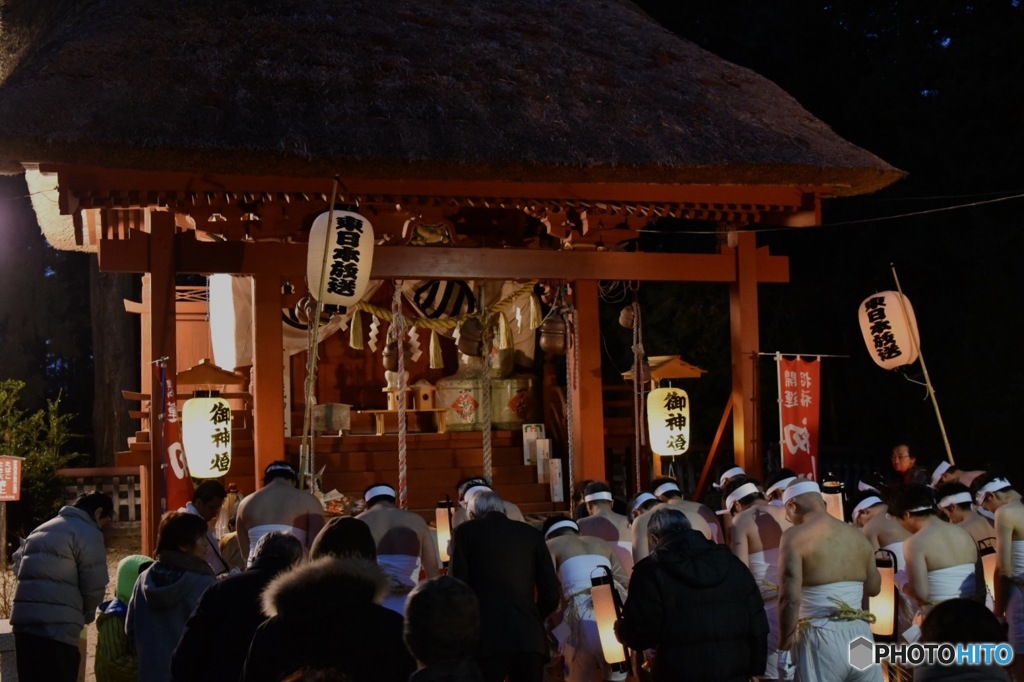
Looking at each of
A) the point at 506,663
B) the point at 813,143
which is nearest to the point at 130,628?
the point at 506,663

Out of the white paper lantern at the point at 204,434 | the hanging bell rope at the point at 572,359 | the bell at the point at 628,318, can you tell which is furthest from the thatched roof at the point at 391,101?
the bell at the point at 628,318

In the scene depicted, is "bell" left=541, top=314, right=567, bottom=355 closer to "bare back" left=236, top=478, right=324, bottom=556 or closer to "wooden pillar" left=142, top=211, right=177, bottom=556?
"wooden pillar" left=142, top=211, right=177, bottom=556

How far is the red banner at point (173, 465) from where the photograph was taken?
951 centimetres

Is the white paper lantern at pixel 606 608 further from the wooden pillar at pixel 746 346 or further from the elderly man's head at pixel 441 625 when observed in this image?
the wooden pillar at pixel 746 346

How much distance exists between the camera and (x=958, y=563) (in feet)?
23.1

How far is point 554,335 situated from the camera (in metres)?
12.4

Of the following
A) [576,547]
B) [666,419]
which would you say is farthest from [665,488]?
[666,419]

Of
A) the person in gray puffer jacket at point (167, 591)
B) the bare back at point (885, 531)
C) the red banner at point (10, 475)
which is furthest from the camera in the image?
the red banner at point (10, 475)

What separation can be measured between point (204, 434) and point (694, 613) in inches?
271

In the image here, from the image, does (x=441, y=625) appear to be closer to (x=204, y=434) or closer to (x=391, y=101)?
(x=391, y=101)

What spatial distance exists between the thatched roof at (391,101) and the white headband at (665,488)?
118 inches

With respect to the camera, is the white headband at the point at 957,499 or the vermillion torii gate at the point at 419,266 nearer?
the white headband at the point at 957,499

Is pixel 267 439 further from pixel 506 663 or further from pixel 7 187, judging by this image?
pixel 7 187

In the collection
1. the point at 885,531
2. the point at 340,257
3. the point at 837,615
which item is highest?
the point at 340,257
